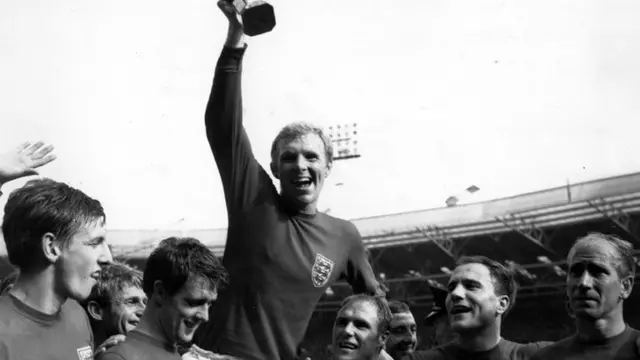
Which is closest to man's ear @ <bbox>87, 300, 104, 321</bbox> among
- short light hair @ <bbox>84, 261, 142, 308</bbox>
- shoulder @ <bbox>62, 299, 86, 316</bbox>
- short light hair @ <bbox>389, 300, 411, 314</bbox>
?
short light hair @ <bbox>84, 261, 142, 308</bbox>

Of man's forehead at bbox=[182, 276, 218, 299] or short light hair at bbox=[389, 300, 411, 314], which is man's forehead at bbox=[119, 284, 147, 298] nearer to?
man's forehead at bbox=[182, 276, 218, 299]

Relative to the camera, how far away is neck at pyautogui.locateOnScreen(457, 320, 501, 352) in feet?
12.6

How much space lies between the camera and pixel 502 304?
4.04 metres

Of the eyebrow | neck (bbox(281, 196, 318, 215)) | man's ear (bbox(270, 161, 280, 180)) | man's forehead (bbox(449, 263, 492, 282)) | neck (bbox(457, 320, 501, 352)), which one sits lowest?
neck (bbox(457, 320, 501, 352))

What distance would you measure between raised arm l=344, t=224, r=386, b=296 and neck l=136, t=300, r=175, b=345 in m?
1.02

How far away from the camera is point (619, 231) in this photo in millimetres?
20281

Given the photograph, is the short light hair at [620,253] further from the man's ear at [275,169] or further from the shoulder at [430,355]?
the man's ear at [275,169]

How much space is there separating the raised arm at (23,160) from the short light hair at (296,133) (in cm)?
94

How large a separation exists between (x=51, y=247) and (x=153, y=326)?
498mm

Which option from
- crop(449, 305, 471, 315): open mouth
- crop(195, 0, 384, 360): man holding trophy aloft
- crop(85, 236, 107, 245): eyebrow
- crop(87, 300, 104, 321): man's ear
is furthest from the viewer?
crop(87, 300, 104, 321): man's ear

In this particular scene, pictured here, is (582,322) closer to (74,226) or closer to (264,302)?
(264,302)

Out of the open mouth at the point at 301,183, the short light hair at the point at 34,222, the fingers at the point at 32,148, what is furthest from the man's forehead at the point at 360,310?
the fingers at the point at 32,148

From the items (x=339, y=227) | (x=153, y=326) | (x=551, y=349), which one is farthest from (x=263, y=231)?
(x=551, y=349)

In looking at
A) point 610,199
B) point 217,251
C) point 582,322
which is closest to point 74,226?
point 582,322
